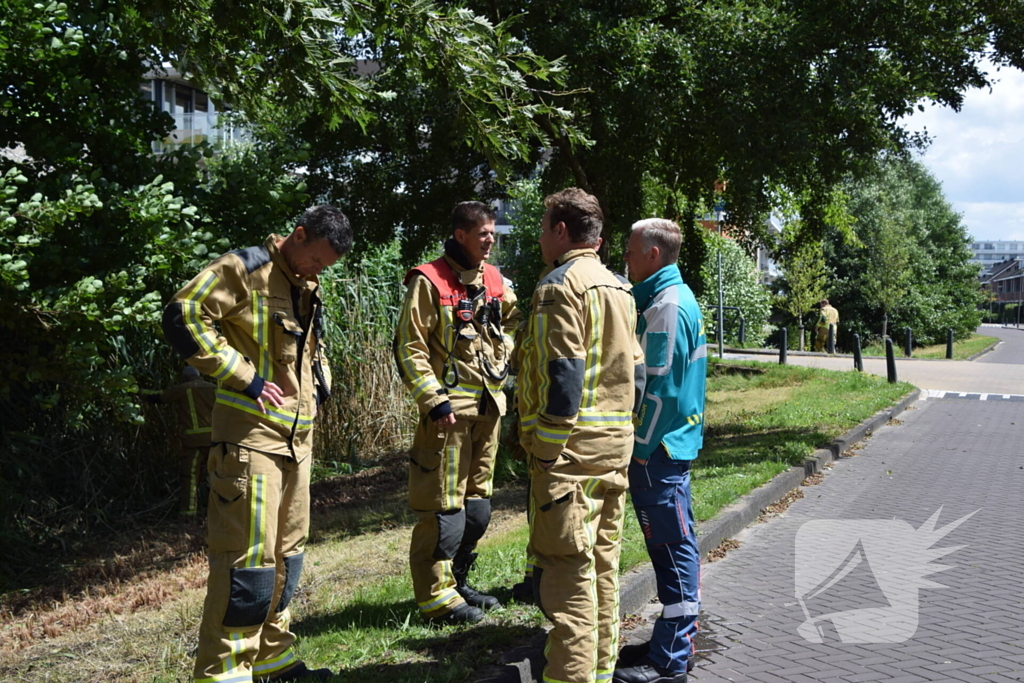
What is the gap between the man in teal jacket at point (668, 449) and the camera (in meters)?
4.20

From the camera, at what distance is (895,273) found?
37.6 m

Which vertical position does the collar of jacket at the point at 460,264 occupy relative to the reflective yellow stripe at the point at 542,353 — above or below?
above

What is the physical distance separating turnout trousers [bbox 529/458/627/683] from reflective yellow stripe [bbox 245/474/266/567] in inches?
41.1

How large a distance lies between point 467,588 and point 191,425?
4.30 metres

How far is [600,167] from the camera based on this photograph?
1076cm

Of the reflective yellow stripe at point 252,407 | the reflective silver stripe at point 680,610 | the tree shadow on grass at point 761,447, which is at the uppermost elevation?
the reflective yellow stripe at point 252,407

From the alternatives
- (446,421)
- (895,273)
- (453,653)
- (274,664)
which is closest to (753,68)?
(446,421)

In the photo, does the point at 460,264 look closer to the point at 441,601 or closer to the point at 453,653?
the point at 441,601

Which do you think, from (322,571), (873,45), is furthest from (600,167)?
(322,571)

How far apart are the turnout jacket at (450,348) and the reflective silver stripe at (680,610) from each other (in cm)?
126

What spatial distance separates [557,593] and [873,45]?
824cm

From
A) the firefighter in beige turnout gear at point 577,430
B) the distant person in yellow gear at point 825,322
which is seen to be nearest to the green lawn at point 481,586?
the firefighter in beige turnout gear at point 577,430

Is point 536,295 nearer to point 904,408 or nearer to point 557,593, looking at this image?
point 557,593

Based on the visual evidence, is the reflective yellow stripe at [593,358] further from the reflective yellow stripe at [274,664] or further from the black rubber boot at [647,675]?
the reflective yellow stripe at [274,664]
